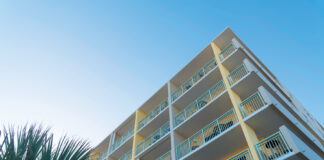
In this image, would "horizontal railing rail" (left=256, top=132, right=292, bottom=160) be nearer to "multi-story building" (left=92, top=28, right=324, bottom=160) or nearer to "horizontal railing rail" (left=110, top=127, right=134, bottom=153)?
"multi-story building" (left=92, top=28, right=324, bottom=160)

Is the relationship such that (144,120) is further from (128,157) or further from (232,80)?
(232,80)

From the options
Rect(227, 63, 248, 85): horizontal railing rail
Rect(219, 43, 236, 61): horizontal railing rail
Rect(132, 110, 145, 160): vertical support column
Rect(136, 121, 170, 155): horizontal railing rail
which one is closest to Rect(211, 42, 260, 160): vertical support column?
Rect(227, 63, 248, 85): horizontal railing rail

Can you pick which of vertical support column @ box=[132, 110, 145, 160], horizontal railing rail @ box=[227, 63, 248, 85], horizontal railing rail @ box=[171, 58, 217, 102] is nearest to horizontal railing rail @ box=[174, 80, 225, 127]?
horizontal railing rail @ box=[227, 63, 248, 85]

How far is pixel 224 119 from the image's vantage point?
13.8 metres

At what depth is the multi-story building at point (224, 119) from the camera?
1028 centimetres

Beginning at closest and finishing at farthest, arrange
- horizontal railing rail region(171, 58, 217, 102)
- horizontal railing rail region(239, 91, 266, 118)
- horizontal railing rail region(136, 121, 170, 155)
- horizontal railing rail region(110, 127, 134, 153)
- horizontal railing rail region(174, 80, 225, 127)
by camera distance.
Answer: horizontal railing rail region(239, 91, 266, 118) < horizontal railing rail region(174, 80, 225, 127) < horizontal railing rail region(136, 121, 170, 155) < horizontal railing rail region(171, 58, 217, 102) < horizontal railing rail region(110, 127, 134, 153)

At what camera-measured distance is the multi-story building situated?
10.3 m

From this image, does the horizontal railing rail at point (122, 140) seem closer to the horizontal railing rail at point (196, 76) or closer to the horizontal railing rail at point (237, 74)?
the horizontal railing rail at point (196, 76)

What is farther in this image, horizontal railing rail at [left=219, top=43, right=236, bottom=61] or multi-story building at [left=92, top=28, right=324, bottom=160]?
horizontal railing rail at [left=219, top=43, right=236, bottom=61]

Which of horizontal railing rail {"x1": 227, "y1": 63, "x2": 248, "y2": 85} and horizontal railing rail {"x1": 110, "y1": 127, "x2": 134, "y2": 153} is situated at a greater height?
horizontal railing rail {"x1": 110, "y1": 127, "x2": 134, "y2": 153}

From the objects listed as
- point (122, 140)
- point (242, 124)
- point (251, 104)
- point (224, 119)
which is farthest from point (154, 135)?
point (242, 124)

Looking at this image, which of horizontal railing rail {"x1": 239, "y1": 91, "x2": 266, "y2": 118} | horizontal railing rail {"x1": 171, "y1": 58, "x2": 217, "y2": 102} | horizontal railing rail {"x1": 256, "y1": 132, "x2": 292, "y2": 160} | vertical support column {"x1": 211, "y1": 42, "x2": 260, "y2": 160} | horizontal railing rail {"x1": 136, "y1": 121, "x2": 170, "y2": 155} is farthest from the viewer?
horizontal railing rail {"x1": 171, "y1": 58, "x2": 217, "y2": 102}

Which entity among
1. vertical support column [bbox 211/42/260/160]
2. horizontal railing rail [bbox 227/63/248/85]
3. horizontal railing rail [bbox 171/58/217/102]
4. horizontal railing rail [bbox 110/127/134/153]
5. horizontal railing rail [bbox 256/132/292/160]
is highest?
horizontal railing rail [bbox 171/58/217/102]

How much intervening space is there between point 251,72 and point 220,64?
11.0 feet
